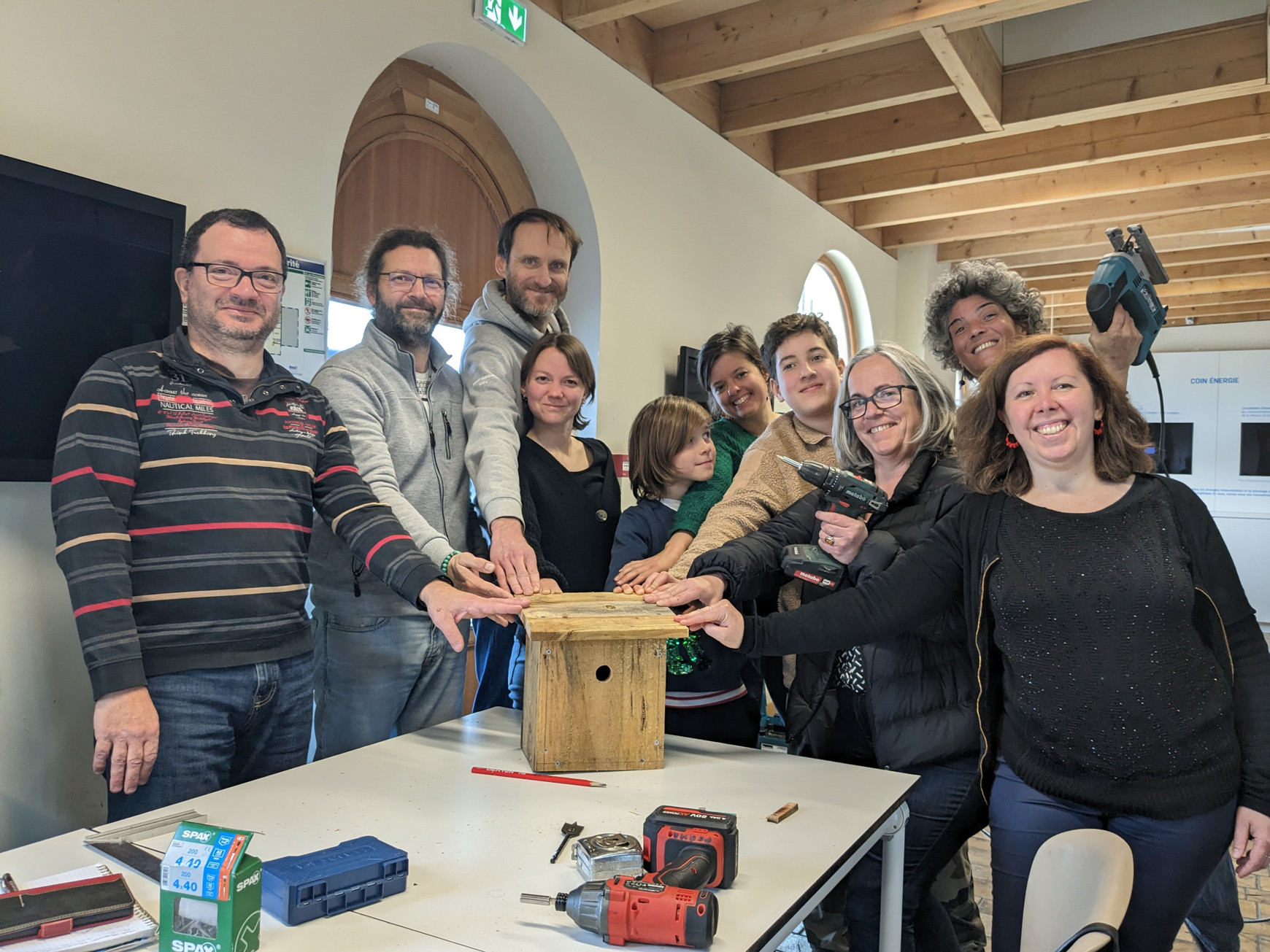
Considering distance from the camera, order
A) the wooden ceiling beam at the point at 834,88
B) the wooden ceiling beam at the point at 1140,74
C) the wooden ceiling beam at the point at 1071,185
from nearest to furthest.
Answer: the wooden ceiling beam at the point at 1140,74, the wooden ceiling beam at the point at 834,88, the wooden ceiling beam at the point at 1071,185

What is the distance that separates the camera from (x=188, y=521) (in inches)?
61.8

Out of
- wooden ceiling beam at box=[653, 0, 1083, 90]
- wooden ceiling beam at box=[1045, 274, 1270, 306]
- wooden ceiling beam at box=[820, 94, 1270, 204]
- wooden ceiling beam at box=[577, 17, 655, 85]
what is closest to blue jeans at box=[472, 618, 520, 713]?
wooden ceiling beam at box=[577, 17, 655, 85]

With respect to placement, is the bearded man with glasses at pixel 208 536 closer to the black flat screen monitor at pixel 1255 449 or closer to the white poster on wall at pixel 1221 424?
the white poster on wall at pixel 1221 424

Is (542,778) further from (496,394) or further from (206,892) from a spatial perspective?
(496,394)

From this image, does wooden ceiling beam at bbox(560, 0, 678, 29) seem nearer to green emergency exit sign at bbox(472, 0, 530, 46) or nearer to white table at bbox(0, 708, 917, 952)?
green emergency exit sign at bbox(472, 0, 530, 46)

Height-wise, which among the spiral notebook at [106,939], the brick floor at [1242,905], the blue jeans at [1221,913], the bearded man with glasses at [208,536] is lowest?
the brick floor at [1242,905]

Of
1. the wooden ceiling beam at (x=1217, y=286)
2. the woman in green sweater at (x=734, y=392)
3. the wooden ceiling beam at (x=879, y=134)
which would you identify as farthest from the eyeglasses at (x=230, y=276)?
the wooden ceiling beam at (x=1217, y=286)

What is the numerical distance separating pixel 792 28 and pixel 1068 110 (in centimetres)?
151

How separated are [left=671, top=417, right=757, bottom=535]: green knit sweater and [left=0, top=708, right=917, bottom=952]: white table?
2.02 ft

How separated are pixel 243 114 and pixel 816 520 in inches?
67.5

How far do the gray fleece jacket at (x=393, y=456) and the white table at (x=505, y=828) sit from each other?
0.39 meters

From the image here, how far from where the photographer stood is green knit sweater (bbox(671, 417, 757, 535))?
7.39 ft

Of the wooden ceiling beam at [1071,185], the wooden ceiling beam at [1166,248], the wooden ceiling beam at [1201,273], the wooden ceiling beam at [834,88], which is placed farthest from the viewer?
the wooden ceiling beam at [1201,273]

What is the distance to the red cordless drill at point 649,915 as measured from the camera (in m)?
1.00
